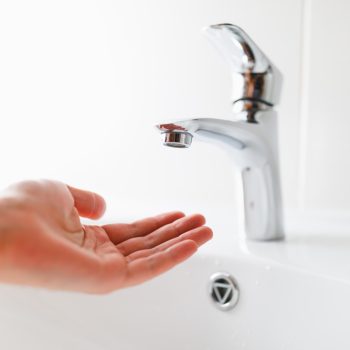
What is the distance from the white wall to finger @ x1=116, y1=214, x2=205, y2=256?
185 mm

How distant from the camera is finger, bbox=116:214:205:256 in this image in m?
0.39

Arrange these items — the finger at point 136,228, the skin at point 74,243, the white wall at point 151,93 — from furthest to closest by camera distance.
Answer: the white wall at point 151,93 < the finger at point 136,228 < the skin at point 74,243

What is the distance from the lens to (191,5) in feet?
1.93

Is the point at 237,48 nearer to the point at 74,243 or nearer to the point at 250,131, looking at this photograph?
the point at 250,131

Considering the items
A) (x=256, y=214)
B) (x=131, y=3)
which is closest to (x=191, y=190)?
(x=256, y=214)

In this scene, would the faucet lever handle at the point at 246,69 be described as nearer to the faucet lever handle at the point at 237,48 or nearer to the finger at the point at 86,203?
the faucet lever handle at the point at 237,48

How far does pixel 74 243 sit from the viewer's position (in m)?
0.33

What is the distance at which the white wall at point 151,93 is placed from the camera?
1.76 feet

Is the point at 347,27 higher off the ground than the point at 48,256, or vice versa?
the point at 347,27

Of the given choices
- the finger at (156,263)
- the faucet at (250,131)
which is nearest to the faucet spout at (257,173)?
the faucet at (250,131)

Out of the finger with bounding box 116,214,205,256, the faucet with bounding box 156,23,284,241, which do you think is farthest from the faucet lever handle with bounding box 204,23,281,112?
the finger with bounding box 116,214,205,256

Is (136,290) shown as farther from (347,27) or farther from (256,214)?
(347,27)

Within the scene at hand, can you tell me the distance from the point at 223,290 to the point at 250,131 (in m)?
0.15

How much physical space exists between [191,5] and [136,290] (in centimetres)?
37
